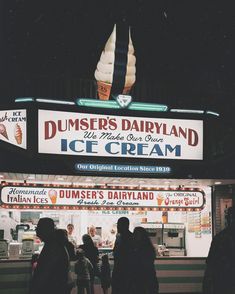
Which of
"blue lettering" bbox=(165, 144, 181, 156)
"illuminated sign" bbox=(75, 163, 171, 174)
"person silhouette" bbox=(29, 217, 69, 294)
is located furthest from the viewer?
"blue lettering" bbox=(165, 144, 181, 156)

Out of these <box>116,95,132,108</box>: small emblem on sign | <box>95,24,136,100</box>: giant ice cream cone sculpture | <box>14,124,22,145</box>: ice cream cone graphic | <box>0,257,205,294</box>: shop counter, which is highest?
<box>95,24,136,100</box>: giant ice cream cone sculpture

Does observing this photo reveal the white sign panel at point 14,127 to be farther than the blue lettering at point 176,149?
No

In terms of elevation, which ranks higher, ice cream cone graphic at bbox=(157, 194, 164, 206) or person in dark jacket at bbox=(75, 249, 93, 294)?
ice cream cone graphic at bbox=(157, 194, 164, 206)

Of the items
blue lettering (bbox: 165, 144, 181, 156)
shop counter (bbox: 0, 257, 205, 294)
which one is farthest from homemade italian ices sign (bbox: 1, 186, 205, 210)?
shop counter (bbox: 0, 257, 205, 294)

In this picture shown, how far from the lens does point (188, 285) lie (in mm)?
13570

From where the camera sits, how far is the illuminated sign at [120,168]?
12852 millimetres

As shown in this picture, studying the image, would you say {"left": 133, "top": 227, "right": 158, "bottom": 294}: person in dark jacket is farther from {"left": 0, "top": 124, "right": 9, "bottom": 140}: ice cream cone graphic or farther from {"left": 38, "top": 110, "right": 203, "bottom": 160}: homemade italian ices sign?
{"left": 0, "top": 124, "right": 9, "bottom": 140}: ice cream cone graphic

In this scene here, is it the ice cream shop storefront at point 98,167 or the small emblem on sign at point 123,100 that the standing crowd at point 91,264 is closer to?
the ice cream shop storefront at point 98,167

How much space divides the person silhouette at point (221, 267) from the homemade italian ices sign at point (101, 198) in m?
7.54

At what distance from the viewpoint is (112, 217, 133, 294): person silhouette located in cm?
821

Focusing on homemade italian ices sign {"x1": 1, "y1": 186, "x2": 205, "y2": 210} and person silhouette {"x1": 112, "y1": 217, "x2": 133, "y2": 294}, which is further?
homemade italian ices sign {"x1": 1, "y1": 186, "x2": 205, "y2": 210}

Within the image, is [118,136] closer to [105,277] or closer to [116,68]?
[116,68]

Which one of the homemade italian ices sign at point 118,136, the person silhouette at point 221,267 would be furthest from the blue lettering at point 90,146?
the person silhouette at point 221,267

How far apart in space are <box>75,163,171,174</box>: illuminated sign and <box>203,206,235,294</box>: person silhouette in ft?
22.1
